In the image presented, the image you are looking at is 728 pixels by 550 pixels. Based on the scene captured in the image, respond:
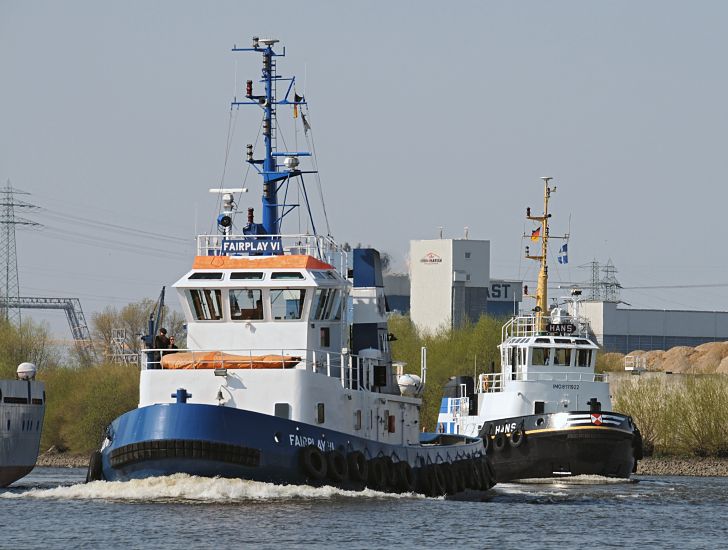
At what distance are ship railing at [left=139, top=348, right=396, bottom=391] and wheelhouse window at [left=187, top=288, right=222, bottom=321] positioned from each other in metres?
1.00

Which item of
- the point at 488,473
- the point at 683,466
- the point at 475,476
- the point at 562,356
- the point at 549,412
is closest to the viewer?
the point at 475,476

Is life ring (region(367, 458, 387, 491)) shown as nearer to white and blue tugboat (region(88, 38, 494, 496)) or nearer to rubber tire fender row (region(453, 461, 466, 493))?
white and blue tugboat (region(88, 38, 494, 496))

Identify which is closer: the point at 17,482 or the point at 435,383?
the point at 17,482

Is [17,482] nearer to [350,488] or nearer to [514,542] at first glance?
[350,488]

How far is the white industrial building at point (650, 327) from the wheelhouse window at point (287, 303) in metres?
86.6

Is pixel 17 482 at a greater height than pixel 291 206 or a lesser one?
lesser

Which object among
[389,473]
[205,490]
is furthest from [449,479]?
[205,490]

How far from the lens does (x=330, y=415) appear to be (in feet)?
119

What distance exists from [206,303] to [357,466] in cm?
531

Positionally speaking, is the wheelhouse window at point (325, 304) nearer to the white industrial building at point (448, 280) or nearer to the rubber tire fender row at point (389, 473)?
the rubber tire fender row at point (389, 473)

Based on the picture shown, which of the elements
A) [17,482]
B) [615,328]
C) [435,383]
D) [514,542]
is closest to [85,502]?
[514,542]

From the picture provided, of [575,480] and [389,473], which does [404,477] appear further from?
[575,480]

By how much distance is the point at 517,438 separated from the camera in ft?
174

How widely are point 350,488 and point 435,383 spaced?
46.2 meters
